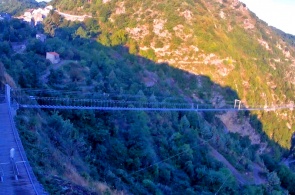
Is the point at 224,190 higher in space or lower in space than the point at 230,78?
lower

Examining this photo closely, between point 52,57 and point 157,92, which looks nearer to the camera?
point 52,57

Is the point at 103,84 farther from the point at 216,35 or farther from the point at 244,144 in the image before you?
the point at 216,35

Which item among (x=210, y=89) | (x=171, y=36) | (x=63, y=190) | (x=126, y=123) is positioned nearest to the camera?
(x=63, y=190)

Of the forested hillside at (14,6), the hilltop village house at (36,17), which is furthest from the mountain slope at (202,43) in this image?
the forested hillside at (14,6)

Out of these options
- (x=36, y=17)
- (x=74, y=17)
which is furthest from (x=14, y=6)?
(x=74, y=17)

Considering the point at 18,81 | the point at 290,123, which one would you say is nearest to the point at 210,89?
the point at 290,123

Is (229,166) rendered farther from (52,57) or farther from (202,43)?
(202,43)

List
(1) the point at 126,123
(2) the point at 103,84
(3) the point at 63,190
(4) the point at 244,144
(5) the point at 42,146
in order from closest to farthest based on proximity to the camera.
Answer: (3) the point at 63,190
(5) the point at 42,146
(1) the point at 126,123
(2) the point at 103,84
(4) the point at 244,144

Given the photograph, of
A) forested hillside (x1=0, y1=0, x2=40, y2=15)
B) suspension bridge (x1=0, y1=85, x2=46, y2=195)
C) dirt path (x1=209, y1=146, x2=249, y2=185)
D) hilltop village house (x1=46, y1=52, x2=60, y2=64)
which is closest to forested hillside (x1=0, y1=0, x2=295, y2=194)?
dirt path (x1=209, y1=146, x2=249, y2=185)

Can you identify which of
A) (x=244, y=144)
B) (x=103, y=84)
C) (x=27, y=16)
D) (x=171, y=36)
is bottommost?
(x=244, y=144)

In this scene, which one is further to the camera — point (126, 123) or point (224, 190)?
point (126, 123)
